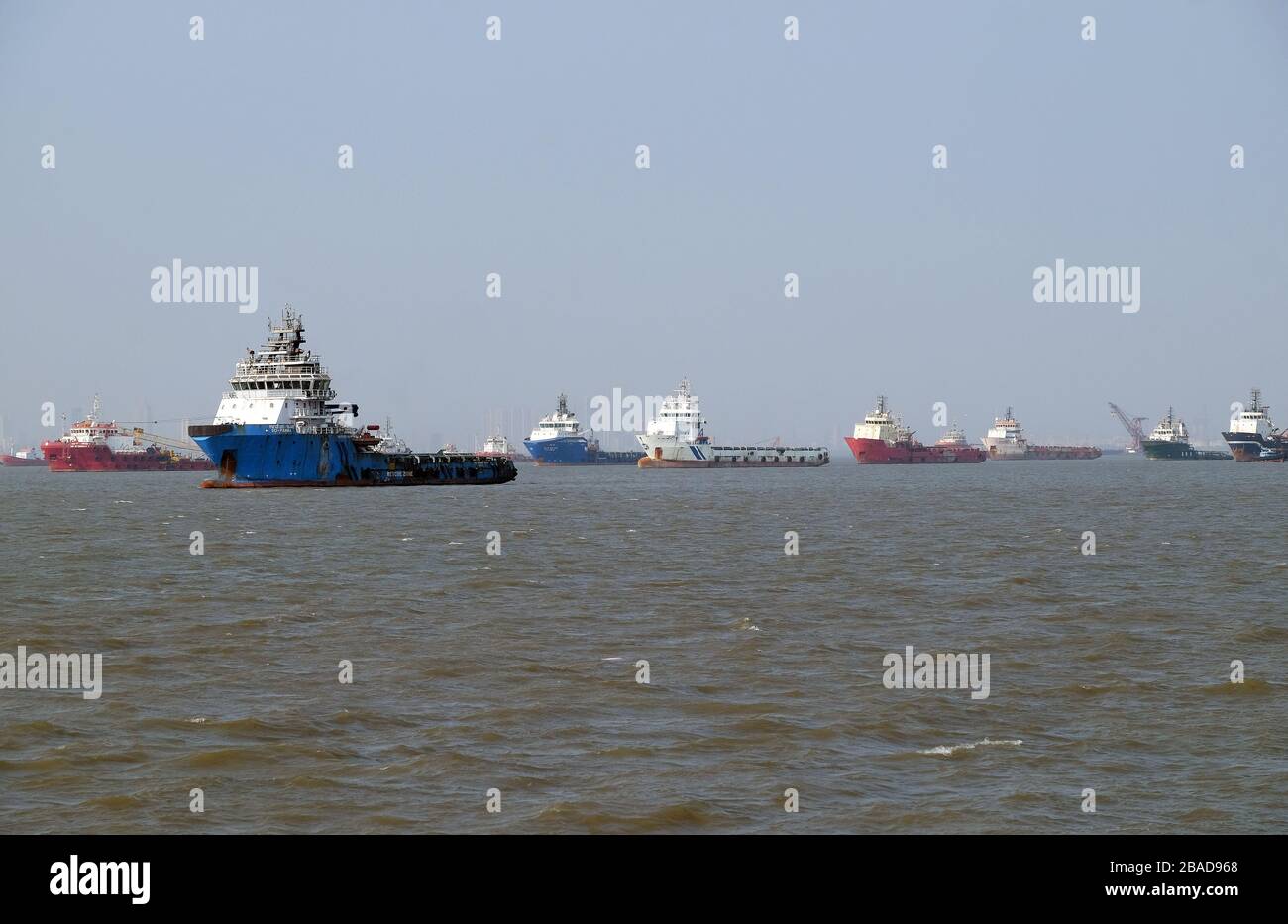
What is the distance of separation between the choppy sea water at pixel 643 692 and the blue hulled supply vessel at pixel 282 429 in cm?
4602

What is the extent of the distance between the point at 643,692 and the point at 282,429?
260ft

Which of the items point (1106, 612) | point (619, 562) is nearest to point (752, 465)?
point (619, 562)

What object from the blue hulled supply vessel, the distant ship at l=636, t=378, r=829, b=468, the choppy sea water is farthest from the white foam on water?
the distant ship at l=636, t=378, r=829, b=468

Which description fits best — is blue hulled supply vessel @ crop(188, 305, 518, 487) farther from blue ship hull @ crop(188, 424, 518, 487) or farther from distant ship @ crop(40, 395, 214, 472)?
distant ship @ crop(40, 395, 214, 472)

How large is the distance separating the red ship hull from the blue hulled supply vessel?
275 ft

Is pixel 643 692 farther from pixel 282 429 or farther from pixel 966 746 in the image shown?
pixel 282 429

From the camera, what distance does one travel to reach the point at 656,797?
14.6 meters

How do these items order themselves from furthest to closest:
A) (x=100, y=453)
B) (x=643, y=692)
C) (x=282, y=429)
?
(x=100, y=453), (x=282, y=429), (x=643, y=692)

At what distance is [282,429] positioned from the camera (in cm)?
9450

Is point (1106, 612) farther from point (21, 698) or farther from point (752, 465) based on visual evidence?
point (752, 465)

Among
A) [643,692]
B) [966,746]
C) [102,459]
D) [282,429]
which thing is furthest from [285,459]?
[102,459]

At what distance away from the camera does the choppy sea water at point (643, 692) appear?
14.4 m

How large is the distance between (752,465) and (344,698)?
176 m

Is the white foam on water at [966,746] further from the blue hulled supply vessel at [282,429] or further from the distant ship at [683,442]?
the distant ship at [683,442]
